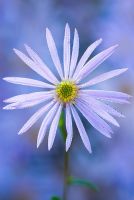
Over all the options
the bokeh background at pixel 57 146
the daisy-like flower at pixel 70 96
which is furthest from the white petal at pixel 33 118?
the bokeh background at pixel 57 146

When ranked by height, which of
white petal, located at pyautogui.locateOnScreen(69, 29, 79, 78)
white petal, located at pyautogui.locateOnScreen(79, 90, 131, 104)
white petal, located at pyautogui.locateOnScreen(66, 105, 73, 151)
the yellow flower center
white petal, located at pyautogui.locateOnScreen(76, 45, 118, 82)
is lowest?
white petal, located at pyautogui.locateOnScreen(66, 105, 73, 151)

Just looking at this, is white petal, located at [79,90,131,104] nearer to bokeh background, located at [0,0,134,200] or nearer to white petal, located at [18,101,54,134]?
white petal, located at [18,101,54,134]

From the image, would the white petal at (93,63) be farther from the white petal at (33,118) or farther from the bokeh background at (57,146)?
the bokeh background at (57,146)

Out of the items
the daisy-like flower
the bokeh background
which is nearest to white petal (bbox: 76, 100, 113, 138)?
the daisy-like flower

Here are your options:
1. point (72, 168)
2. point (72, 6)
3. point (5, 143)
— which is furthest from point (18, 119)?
point (72, 6)

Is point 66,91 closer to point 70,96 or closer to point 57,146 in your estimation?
point 70,96

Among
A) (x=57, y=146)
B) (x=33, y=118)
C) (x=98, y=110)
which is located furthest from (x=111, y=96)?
(x=57, y=146)

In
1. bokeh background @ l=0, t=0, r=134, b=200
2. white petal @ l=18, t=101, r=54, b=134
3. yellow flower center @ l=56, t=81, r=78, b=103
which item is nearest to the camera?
white petal @ l=18, t=101, r=54, b=134

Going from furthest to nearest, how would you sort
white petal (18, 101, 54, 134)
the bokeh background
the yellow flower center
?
the bokeh background → the yellow flower center → white petal (18, 101, 54, 134)
